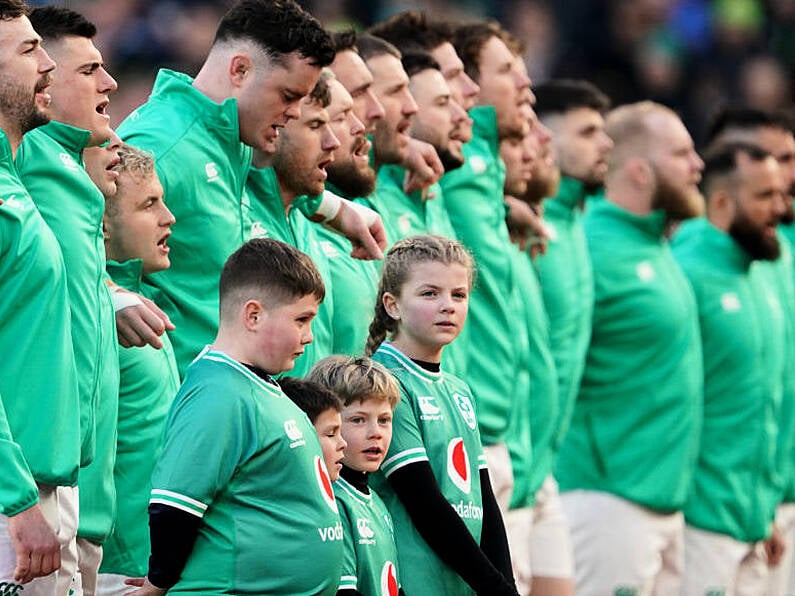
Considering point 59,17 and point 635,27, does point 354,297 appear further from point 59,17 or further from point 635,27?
point 635,27

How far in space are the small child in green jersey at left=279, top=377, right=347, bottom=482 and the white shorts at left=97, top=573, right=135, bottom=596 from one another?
75cm

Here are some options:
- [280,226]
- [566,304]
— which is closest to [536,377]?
[566,304]

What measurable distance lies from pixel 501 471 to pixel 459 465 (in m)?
1.88

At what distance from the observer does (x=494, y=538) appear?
5418mm

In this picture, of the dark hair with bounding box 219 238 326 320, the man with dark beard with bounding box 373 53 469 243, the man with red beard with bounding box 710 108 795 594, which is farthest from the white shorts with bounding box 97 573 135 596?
the man with red beard with bounding box 710 108 795 594

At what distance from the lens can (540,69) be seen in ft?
47.4

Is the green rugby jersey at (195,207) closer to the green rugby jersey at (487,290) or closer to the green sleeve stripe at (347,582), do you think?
the green sleeve stripe at (347,582)

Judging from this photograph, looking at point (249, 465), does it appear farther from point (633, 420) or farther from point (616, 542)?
point (633, 420)

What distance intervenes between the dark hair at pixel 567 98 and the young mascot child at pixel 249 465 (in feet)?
14.4

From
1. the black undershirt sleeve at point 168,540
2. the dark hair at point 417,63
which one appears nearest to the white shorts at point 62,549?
the black undershirt sleeve at point 168,540

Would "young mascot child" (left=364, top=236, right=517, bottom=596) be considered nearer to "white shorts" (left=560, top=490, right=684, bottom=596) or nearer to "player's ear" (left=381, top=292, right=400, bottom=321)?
"player's ear" (left=381, top=292, right=400, bottom=321)

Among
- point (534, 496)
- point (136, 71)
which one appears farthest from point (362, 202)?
point (136, 71)

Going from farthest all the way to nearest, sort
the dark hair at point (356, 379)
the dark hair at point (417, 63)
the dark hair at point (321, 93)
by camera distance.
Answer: the dark hair at point (417, 63) → the dark hair at point (321, 93) → the dark hair at point (356, 379)

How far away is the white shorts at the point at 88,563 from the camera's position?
4891 mm
